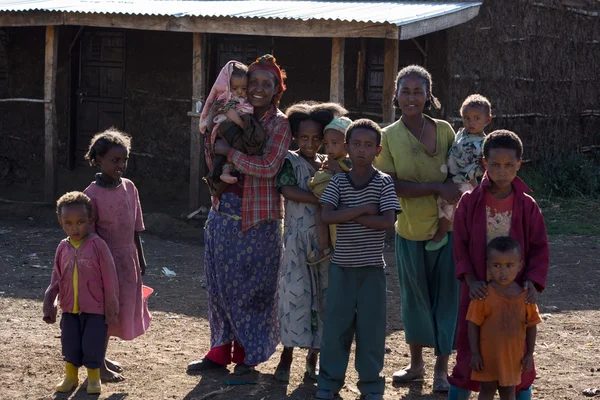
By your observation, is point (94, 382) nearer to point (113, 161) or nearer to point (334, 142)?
point (113, 161)

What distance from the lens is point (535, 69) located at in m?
11.9

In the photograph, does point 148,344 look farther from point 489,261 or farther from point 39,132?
point 39,132

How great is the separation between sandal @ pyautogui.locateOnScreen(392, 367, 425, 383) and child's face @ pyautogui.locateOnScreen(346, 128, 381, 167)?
4.26 ft

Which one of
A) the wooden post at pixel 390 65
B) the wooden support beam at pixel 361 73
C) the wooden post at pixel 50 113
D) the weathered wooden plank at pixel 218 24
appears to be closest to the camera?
the weathered wooden plank at pixel 218 24

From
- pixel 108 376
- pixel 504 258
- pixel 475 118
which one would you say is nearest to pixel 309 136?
pixel 475 118

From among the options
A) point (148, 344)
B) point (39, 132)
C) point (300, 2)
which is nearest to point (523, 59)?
point (300, 2)

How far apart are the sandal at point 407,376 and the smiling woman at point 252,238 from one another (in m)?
0.69

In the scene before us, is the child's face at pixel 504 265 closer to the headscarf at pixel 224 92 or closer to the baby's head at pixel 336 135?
the baby's head at pixel 336 135

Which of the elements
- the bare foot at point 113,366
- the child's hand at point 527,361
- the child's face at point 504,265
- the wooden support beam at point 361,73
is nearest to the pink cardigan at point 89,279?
the bare foot at point 113,366

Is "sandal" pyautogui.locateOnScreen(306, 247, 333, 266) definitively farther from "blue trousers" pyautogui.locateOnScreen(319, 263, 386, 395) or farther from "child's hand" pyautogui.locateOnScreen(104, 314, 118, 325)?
"child's hand" pyautogui.locateOnScreen(104, 314, 118, 325)

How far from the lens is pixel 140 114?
39.4 ft

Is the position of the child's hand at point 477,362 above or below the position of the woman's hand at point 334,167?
below

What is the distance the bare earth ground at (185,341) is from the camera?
4.67m

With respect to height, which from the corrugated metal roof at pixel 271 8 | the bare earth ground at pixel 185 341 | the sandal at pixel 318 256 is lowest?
the bare earth ground at pixel 185 341
